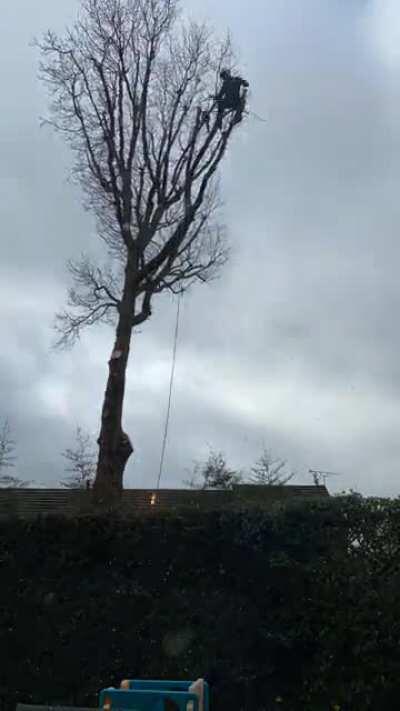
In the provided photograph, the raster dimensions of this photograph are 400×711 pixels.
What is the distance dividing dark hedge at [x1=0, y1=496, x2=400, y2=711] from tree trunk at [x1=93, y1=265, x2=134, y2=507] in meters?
4.84

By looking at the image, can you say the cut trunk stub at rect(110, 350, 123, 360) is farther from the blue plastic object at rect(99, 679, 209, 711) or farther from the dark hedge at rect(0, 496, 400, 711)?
the blue plastic object at rect(99, 679, 209, 711)

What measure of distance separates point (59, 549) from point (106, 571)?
613 mm

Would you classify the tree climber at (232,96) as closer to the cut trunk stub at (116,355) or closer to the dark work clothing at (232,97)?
the dark work clothing at (232,97)

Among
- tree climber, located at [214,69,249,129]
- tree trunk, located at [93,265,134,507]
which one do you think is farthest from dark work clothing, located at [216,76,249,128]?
tree trunk, located at [93,265,134,507]

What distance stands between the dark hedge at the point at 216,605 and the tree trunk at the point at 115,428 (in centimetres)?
484

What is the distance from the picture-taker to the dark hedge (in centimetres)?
909

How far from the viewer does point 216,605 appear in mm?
9555

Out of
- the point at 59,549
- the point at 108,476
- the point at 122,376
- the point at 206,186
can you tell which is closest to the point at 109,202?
the point at 206,186

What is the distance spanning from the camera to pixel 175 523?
9.88m

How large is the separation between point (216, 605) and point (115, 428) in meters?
6.71

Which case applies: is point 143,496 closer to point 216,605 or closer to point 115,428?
point 115,428

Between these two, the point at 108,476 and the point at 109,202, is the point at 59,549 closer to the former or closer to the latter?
the point at 108,476

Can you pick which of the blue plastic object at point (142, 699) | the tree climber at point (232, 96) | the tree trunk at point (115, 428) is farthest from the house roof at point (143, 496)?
the tree climber at point (232, 96)

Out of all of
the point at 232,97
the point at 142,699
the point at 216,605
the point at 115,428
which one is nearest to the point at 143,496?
the point at 115,428
